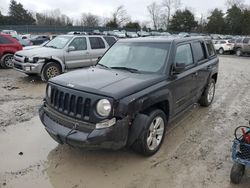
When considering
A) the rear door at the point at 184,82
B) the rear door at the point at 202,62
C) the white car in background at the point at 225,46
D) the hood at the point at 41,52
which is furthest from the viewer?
the white car in background at the point at 225,46

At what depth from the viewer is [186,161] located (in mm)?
3980

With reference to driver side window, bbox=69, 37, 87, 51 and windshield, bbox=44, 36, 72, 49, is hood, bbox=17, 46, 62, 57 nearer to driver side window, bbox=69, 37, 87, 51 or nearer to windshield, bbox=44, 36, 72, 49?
windshield, bbox=44, 36, 72, 49

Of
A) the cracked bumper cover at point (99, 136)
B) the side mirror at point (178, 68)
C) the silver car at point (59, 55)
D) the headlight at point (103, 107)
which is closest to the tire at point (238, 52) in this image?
the silver car at point (59, 55)

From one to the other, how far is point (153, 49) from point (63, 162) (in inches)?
99.3

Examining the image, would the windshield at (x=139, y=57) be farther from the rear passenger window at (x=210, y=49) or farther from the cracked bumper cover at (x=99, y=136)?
the rear passenger window at (x=210, y=49)

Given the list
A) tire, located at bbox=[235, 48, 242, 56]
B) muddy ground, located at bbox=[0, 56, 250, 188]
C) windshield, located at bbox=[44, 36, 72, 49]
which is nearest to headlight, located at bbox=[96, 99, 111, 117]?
muddy ground, located at bbox=[0, 56, 250, 188]

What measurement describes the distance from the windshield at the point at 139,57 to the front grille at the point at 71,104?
1.28 metres

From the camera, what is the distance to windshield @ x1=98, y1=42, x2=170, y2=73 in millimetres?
4434

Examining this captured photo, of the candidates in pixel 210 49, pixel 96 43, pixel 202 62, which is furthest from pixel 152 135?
pixel 96 43

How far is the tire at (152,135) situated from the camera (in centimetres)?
373

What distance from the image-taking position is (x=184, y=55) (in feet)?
16.6

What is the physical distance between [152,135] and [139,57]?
1487 millimetres

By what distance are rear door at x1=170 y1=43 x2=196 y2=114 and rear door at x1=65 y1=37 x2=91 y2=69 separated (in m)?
5.57

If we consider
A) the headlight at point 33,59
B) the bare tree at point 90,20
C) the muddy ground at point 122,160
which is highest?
the bare tree at point 90,20
